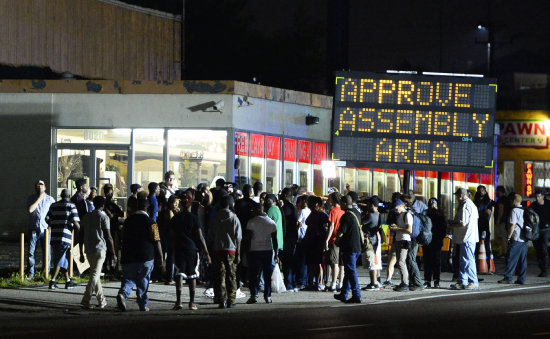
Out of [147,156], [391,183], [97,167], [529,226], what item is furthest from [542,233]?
[391,183]

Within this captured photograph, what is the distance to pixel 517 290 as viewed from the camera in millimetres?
21141

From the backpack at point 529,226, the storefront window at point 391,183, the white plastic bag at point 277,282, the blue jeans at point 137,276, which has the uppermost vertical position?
the storefront window at point 391,183

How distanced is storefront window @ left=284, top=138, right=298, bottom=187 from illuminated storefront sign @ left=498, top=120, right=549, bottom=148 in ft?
49.8

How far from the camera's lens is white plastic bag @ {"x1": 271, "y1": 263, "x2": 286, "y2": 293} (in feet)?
64.3

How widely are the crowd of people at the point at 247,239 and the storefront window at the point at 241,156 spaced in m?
8.51

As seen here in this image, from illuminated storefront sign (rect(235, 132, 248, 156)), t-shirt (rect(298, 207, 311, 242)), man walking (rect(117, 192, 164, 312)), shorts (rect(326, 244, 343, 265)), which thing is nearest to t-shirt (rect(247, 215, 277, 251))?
man walking (rect(117, 192, 164, 312))

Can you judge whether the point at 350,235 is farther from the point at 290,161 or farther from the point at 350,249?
the point at 290,161

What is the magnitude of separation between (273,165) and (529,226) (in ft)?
38.3

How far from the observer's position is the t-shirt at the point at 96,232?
55.9 ft

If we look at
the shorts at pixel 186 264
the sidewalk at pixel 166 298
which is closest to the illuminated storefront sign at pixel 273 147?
the sidewalk at pixel 166 298

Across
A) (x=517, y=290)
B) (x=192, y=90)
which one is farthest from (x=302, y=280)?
(x=192, y=90)

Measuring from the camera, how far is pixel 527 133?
46438mm

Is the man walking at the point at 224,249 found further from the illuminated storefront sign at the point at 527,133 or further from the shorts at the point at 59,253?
the illuminated storefront sign at the point at 527,133

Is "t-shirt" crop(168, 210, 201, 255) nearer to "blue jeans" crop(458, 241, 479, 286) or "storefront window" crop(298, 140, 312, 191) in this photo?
"blue jeans" crop(458, 241, 479, 286)
